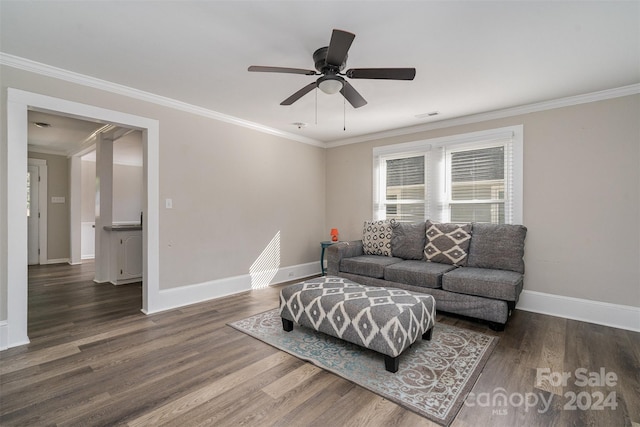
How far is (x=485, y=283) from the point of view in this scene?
3.13 meters

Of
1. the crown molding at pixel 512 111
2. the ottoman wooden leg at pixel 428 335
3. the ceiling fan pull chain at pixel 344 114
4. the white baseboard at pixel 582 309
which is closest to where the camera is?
the ottoman wooden leg at pixel 428 335

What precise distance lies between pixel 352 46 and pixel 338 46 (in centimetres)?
59

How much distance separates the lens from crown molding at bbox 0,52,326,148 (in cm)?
268

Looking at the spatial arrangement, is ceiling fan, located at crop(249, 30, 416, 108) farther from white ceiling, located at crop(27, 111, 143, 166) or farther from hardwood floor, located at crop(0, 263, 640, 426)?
white ceiling, located at crop(27, 111, 143, 166)

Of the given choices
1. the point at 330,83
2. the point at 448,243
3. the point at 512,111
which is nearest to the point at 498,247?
the point at 448,243

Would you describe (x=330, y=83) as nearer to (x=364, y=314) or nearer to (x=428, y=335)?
(x=364, y=314)

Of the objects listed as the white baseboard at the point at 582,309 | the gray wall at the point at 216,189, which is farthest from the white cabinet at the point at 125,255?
the white baseboard at the point at 582,309

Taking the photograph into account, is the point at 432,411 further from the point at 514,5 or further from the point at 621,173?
the point at 621,173

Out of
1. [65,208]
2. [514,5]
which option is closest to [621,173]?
[514,5]

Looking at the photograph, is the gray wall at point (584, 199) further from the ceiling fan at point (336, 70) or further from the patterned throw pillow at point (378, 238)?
the ceiling fan at point (336, 70)

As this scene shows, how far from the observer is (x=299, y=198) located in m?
5.46

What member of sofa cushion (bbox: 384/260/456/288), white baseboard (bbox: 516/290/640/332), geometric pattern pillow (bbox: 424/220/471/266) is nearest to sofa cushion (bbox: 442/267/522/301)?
sofa cushion (bbox: 384/260/456/288)

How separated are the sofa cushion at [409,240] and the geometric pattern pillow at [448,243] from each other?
0.11m

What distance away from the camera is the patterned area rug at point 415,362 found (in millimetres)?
1951
